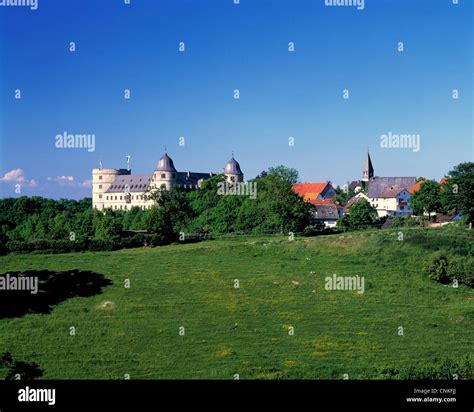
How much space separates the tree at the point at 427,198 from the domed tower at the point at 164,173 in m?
63.4

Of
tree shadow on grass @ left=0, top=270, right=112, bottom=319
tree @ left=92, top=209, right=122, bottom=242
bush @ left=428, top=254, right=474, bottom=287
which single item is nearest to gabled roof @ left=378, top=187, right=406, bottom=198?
tree @ left=92, top=209, right=122, bottom=242

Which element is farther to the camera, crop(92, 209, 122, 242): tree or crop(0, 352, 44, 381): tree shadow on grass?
crop(92, 209, 122, 242): tree

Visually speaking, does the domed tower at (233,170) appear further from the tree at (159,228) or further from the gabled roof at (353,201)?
the tree at (159,228)

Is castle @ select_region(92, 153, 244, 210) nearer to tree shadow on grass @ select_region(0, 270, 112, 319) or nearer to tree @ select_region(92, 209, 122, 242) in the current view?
tree @ select_region(92, 209, 122, 242)

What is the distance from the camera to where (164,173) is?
117125 mm

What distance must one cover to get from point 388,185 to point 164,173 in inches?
1647

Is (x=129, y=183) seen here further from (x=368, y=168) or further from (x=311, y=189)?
(x=368, y=168)

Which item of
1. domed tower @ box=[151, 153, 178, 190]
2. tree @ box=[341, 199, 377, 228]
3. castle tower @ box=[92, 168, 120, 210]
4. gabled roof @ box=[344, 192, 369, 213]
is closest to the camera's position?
tree @ box=[341, 199, 377, 228]

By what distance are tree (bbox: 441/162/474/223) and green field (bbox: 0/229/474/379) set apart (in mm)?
8115

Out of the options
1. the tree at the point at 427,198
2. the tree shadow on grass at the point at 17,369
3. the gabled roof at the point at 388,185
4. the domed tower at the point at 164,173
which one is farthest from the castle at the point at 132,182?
the tree shadow on grass at the point at 17,369

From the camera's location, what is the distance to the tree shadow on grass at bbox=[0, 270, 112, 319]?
28812mm

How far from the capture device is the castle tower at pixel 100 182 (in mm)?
120000

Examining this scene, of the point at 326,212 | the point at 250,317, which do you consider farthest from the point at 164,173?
the point at 250,317
